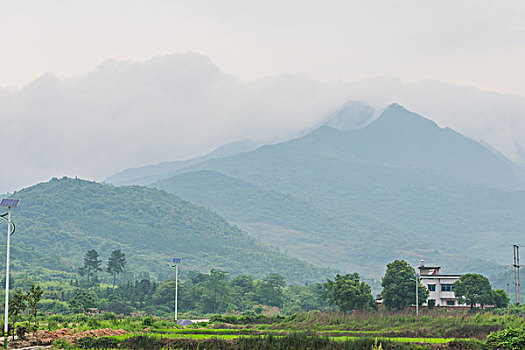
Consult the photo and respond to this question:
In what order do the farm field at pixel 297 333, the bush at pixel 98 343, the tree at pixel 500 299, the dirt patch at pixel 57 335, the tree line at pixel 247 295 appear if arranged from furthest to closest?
the tree line at pixel 247 295 → the tree at pixel 500 299 → the farm field at pixel 297 333 → the bush at pixel 98 343 → the dirt patch at pixel 57 335

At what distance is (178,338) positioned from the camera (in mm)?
43688

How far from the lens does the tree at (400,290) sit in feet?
244

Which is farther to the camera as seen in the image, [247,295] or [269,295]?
[247,295]

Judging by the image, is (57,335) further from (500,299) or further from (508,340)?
(500,299)

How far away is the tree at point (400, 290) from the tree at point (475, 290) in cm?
411

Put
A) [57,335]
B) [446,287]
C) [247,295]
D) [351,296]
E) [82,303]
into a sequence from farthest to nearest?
[247,295] < [446,287] < [82,303] < [351,296] < [57,335]

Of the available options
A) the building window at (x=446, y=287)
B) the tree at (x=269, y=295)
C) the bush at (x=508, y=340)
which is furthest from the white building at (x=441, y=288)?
the bush at (x=508, y=340)

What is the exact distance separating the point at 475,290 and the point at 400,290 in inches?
323

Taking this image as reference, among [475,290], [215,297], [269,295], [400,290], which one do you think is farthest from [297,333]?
[269,295]

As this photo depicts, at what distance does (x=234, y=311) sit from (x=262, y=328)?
40375mm

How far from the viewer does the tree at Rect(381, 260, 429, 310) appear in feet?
244

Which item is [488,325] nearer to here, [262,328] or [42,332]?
[262,328]

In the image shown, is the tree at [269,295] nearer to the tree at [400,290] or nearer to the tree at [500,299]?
the tree at [400,290]

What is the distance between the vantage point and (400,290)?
7425 centimetres
